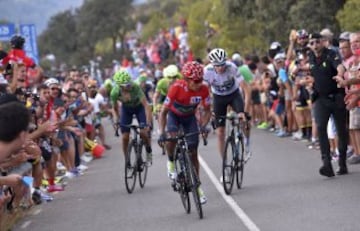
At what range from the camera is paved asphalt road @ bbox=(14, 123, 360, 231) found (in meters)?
11.0

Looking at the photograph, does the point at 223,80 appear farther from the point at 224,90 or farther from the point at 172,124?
the point at 172,124

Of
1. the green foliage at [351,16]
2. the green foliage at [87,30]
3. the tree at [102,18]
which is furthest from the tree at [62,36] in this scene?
the green foliage at [351,16]

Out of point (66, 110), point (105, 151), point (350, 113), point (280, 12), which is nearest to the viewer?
point (350, 113)

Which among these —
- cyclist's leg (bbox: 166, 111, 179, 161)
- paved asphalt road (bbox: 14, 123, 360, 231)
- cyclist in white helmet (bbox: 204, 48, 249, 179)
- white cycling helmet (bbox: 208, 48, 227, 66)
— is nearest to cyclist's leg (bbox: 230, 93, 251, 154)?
cyclist in white helmet (bbox: 204, 48, 249, 179)

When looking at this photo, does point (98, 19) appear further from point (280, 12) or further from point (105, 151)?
point (105, 151)

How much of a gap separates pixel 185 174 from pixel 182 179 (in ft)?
0.39

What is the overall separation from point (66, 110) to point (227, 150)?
17.8 feet

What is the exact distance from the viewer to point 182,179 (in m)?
11.8

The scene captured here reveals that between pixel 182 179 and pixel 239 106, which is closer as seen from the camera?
pixel 182 179

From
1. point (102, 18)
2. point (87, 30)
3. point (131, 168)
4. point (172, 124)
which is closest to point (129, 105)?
point (131, 168)

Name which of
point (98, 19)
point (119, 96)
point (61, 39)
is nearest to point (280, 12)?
point (119, 96)

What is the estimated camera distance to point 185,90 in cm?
1262

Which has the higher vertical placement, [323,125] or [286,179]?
[323,125]

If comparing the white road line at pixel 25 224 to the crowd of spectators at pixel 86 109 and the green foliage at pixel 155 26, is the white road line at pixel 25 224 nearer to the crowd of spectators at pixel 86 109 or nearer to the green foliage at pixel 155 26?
the crowd of spectators at pixel 86 109
